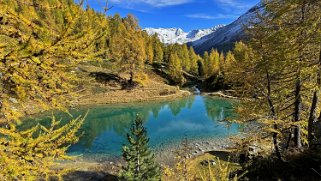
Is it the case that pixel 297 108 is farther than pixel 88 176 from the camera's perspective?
No

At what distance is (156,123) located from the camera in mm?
42219

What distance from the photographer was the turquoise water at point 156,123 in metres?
31.8

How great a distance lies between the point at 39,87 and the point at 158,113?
4540cm

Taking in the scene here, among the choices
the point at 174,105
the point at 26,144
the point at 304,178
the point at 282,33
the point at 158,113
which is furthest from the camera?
the point at 174,105

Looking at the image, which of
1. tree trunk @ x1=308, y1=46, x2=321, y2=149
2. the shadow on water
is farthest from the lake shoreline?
tree trunk @ x1=308, y1=46, x2=321, y2=149

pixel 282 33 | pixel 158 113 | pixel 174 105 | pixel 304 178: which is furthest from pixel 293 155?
pixel 174 105

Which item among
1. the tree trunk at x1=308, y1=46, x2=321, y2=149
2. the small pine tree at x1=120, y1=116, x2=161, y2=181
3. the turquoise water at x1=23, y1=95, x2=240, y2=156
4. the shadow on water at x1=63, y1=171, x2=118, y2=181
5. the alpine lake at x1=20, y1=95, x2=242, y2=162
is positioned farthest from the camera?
the turquoise water at x1=23, y1=95, x2=240, y2=156

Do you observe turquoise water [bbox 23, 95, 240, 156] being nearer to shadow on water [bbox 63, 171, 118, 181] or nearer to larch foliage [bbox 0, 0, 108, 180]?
shadow on water [bbox 63, 171, 118, 181]

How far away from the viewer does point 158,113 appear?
165 ft

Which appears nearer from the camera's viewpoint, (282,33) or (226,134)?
(282,33)

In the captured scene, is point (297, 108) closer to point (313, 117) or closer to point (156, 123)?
point (313, 117)

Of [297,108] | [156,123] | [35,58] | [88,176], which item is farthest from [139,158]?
[156,123]

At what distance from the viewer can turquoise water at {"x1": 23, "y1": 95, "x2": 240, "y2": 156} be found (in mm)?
31844

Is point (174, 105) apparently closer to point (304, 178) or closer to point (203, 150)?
point (203, 150)
